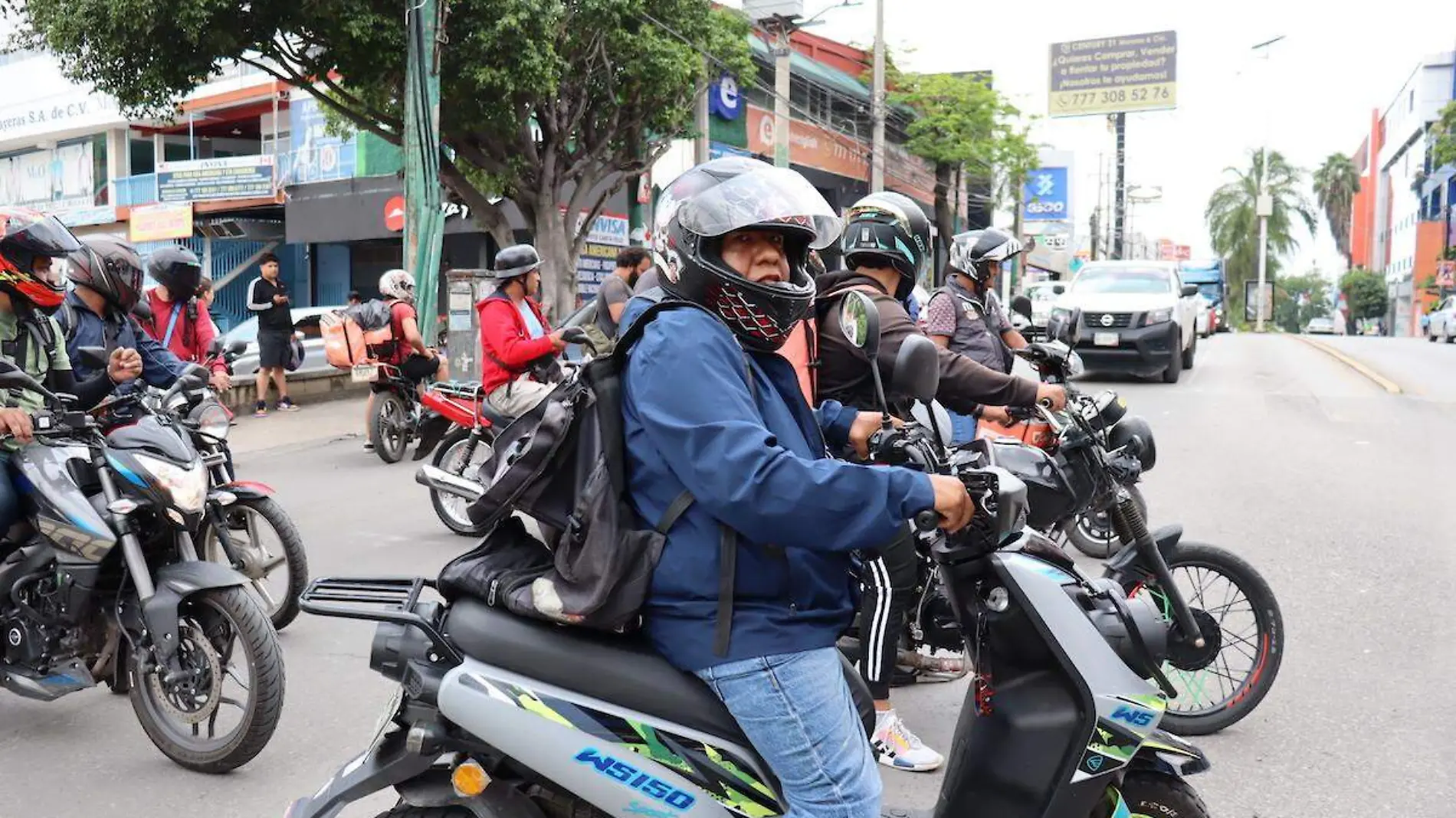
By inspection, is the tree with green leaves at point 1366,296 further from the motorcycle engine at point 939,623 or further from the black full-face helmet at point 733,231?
the black full-face helmet at point 733,231

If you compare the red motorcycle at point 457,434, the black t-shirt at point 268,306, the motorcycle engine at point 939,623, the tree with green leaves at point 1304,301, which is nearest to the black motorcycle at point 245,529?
the red motorcycle at point 457,434

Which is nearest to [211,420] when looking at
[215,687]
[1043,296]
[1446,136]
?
[215,687]

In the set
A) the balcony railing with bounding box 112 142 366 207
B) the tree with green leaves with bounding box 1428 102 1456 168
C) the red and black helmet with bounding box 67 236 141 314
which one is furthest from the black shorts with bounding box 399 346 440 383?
the tree with green leaves with bounding box 1428 102 1456 168

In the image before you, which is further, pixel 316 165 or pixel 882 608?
pixel 316 165

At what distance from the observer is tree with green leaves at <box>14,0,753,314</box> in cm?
1433

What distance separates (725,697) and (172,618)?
2.39 m

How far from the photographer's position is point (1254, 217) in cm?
6512

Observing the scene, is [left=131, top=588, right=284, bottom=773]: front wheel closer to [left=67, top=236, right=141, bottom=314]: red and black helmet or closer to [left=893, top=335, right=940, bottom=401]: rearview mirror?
[left=67, top=236, right=141, bottom=314]: red and black helmet

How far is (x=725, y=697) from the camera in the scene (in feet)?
7.23

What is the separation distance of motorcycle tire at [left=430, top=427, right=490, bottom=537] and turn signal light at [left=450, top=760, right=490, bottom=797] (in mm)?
5348

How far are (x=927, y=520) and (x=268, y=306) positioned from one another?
13.0 metres

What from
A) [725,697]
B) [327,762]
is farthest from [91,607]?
[725,697]

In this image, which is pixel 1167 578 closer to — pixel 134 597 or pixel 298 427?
pixel 134 597

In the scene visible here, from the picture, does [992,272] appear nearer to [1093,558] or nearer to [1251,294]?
[1093,558]
